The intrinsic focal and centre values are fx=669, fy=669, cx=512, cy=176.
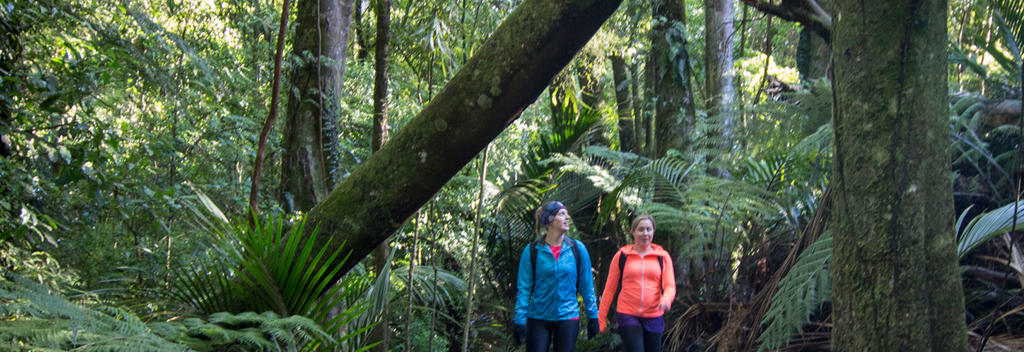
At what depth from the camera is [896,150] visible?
2404 mm

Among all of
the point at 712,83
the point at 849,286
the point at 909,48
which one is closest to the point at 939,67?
the point at 909,48

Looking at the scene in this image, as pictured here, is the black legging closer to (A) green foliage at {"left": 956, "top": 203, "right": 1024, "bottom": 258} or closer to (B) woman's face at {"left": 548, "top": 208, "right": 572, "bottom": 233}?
(B) woman's face at {"left": 548, "top": 208, "right": 572, "bottom": 233}

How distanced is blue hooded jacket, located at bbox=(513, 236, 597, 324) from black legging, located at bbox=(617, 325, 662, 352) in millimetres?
294

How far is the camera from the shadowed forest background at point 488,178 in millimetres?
2459

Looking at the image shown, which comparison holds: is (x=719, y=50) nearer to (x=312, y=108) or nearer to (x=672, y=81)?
(x=672, y=81)

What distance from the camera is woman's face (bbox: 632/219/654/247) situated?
17.3ft

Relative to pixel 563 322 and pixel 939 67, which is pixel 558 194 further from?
pixel 939 67

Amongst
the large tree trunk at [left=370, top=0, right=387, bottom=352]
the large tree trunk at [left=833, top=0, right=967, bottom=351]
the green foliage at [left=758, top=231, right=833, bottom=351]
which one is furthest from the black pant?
the large tree trunk at [left=833, top=0, right=967, bottom=351]

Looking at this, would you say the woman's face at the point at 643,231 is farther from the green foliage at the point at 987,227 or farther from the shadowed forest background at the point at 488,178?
the green foliage at the point at 987,227

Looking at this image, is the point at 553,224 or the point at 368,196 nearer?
the point at 368,196

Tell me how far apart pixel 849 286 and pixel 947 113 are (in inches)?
28.8

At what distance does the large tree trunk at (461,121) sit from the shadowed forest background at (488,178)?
11 mm


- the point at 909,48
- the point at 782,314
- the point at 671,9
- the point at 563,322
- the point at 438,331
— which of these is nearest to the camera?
the point at 909,48

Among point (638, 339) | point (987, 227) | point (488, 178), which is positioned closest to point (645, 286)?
point (638, 339)
